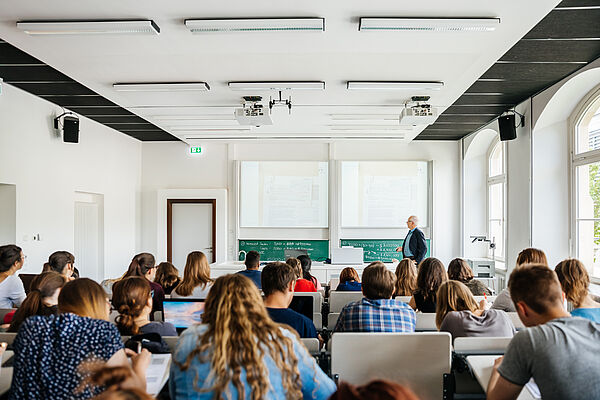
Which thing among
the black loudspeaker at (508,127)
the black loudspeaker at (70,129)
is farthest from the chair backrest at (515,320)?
the black loudspeaker at (70,129)

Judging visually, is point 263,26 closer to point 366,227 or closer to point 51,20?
point 51,20

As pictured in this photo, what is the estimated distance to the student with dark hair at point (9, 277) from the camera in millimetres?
4438

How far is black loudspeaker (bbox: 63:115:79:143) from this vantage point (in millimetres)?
7379

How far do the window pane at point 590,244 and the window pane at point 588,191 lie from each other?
0.12 metres

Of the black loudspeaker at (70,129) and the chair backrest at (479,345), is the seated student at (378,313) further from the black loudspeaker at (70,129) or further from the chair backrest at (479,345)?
the black loudspeaker at (70,129)

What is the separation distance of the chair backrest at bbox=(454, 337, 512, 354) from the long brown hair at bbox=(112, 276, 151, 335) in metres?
1.71

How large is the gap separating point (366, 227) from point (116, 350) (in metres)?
8.64

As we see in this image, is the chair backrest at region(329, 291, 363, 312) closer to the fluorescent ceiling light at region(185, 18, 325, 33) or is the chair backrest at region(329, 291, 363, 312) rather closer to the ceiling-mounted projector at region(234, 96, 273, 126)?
the fluorescent ceiling light at region(185, 18, 325, 33)

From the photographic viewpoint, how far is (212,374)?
5.64 ft

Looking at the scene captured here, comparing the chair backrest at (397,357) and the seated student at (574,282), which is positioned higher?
the seated student at (574,282)

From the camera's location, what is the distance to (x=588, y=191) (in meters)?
6.33

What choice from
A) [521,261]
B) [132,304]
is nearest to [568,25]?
[521,261]

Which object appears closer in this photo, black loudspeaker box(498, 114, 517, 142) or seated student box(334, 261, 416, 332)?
seated student box(334, 261, 416, 332)

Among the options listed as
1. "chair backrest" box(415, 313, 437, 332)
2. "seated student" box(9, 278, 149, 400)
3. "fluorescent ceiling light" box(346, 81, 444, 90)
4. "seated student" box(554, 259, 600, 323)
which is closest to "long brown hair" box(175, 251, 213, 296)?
"chair backrest" box(415, 313, 437, 332)
